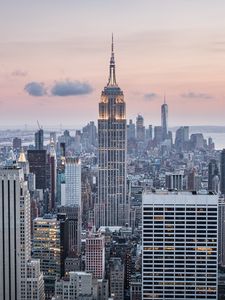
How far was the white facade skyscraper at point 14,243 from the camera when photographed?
10.9 metres

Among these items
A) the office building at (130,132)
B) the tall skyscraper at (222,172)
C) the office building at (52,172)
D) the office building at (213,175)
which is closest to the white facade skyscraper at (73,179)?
the office building at (52,172)

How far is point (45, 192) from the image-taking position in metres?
17.7

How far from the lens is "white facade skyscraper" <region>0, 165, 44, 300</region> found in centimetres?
1091

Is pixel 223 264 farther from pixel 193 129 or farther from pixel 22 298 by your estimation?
pixel 22 298

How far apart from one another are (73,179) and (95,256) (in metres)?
6.58

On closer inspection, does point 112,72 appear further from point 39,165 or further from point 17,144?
point 39,165

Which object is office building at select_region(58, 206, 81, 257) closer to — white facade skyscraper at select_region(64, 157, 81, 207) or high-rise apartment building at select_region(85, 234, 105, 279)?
high-rise apartment building at select_region(85, 234, 105, 279)

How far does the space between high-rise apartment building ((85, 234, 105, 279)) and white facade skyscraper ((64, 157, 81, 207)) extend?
4.72 m

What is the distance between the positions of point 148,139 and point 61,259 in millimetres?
4943

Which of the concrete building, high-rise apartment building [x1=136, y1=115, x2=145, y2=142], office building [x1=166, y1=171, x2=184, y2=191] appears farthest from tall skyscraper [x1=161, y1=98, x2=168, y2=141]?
the concrete building

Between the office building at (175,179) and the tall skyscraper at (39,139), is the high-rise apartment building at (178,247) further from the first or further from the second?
the office building at (175,179)

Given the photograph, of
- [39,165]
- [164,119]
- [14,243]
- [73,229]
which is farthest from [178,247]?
[39,165]

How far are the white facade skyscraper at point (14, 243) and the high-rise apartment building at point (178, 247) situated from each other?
6.11 feet

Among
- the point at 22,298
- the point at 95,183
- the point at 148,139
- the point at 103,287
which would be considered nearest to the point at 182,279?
the point at 103,287
